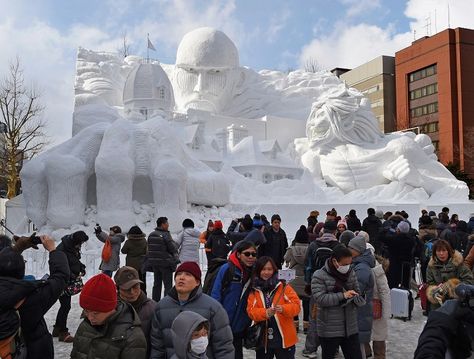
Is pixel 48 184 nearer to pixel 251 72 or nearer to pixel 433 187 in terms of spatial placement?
pixel 433 187

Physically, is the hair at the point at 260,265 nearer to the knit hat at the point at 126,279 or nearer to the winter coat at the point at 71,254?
the knit hat at the point at 126,279

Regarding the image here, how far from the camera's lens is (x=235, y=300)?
14.1 ft

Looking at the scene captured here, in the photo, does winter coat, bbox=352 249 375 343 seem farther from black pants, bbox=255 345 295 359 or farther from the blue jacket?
the blue jacket

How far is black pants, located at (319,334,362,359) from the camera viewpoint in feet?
15.0

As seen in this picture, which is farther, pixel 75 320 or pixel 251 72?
pixel 251 72

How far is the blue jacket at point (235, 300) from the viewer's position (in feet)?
14.1

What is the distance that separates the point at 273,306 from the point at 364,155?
22.7 metres

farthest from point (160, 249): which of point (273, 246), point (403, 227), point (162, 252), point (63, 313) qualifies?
point (403, 227)

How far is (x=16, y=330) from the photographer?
3.22 metres

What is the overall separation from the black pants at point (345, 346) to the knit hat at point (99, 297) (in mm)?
2309

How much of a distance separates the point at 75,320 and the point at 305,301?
145 inches

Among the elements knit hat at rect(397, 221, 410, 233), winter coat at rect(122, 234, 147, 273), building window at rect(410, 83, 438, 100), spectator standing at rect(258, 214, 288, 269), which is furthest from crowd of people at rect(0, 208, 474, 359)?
building window at rect(410, 83, 438, 100)

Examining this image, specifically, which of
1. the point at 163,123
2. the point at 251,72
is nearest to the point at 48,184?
the point at 163,123

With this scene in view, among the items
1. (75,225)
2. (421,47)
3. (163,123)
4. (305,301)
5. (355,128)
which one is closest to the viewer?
(305,301)
